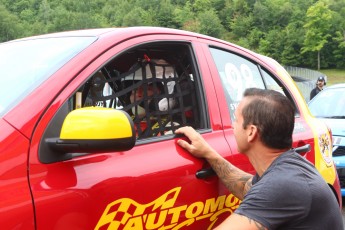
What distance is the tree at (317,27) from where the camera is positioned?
279 ft

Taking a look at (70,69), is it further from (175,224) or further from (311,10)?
(311,10)

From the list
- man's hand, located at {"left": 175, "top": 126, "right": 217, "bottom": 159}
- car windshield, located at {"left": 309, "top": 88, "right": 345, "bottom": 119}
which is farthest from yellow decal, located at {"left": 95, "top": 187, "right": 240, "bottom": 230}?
car windshield, located at {"left": 309, "top": 88, "right": 345, "bottom": 119}

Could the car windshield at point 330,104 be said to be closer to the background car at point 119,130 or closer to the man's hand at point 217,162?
the background car at point 119,130


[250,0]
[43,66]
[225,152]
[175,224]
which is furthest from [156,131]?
[250,0]

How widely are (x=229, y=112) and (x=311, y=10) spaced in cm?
8935

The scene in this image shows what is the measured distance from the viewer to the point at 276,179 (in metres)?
1.78

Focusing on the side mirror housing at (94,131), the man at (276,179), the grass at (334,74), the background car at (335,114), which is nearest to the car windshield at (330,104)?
the background car at (335,114)

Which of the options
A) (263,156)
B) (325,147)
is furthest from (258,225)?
(325,147)

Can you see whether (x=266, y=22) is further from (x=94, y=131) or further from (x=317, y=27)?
(x=94, y=131)

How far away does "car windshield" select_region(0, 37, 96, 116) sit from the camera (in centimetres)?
174

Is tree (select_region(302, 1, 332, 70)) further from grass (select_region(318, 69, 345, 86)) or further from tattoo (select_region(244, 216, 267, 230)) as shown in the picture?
tattoo (select_region(244, 216, 267, 230))

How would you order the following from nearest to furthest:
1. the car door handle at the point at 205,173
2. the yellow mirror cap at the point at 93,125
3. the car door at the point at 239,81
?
the yellow mirror cap at the point at 93,125 → the car door handle at the point at 205,173 → the car door at the point at 239,81

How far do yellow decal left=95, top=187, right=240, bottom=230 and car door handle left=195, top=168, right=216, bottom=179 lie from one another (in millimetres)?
119

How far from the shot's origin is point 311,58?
3447 inches
